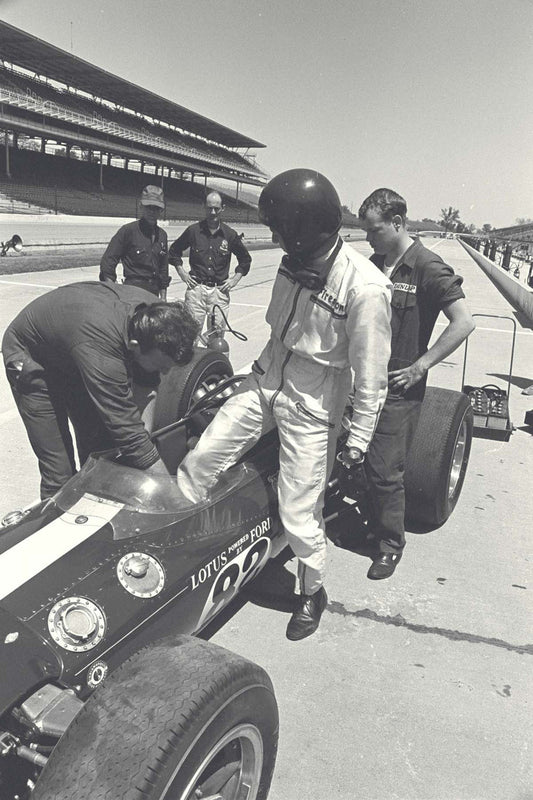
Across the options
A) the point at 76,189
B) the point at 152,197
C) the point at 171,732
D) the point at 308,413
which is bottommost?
the point at 171,732

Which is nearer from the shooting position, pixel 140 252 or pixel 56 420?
pixel 56 420

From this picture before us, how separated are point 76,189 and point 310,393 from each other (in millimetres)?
49549

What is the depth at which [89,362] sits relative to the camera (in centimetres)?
266

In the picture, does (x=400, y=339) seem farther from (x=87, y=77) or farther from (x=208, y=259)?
(x=87, y=77)

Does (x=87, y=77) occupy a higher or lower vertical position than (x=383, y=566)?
higher

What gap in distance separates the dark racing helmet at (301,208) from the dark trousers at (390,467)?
1.12 metres

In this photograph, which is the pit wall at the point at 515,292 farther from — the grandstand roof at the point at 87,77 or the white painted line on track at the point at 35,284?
the grandstand roof at the point at 87,77

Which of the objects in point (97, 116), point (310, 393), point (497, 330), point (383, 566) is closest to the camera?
point (310, 393)

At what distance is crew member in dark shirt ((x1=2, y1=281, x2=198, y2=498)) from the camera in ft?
8.59

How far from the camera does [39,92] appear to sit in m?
47.5

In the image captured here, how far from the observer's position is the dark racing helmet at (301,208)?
8.14ft

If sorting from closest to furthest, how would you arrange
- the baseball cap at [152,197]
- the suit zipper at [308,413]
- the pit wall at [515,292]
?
the suit zipper at [308,413]
the baseball cap at [152,197]
the pit wall at [515,292]

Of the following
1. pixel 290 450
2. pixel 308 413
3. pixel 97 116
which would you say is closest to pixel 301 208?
pixel 308 413

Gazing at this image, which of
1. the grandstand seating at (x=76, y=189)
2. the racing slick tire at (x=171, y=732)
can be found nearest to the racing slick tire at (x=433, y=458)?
the racing slick tire at (x=171, y=732)
